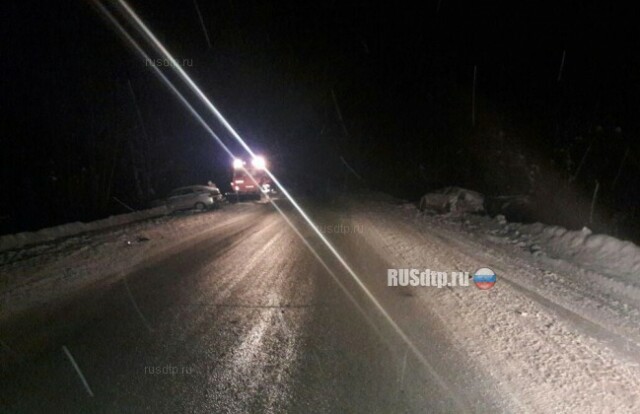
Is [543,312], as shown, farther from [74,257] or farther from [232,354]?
[74,257]

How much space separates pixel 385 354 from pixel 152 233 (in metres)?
13.5

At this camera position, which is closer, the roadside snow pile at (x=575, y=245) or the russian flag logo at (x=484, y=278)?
the russian flag logo at (x=484, y=278)

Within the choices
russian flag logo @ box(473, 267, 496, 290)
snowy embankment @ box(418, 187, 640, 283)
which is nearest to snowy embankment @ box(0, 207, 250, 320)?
russian flag logo @ box(473, 267, 496, 290)

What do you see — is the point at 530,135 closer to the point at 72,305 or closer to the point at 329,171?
the point at 72,305

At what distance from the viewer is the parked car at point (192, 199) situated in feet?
99.0

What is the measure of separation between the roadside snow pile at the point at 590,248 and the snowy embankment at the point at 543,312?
0.03m

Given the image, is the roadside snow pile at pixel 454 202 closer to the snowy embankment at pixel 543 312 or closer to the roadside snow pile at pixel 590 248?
the snowy embankment at pixel 543 312

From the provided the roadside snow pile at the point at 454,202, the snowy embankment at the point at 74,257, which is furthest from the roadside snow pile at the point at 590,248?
the snowy embankment at the point at 74,257

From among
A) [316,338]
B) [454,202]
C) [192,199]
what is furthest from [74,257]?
[192,199]

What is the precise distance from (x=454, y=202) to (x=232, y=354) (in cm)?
1998

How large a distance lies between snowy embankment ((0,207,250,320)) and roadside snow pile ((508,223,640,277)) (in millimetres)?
10240

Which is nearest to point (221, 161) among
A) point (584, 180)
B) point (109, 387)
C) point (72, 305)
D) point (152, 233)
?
point (152, 233)

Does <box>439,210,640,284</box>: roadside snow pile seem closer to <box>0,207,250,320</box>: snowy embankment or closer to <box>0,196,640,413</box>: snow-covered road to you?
<box>0,196,640,413</box>: snow-covered road

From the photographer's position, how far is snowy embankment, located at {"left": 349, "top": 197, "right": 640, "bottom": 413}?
5281 mm
